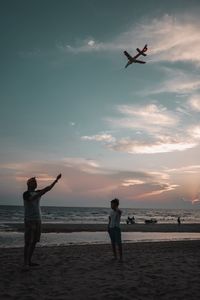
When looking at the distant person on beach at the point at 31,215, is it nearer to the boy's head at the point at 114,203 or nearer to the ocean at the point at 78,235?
the boy's head at the point at 114,203

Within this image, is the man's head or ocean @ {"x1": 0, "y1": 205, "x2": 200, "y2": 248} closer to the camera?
the man's head

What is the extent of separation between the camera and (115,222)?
400 inches

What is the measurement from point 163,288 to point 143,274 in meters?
1.32

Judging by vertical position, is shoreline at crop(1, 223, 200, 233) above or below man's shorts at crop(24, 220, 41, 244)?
below

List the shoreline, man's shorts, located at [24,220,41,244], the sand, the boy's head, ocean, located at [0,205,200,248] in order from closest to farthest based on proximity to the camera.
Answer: the sand → man's shorts, located at [24,220,41,244] → the boy's head → ocean, located at [0,205,200,248] → the shoreline

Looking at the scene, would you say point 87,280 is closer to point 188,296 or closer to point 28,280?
point 28,280

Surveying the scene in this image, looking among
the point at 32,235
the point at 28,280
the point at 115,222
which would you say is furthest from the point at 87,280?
the point at 115,222

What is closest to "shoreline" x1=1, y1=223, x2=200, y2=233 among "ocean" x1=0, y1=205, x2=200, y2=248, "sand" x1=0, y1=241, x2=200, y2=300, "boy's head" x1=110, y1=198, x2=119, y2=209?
"ocean" x1=0, y1=205, x2=200, y2=248

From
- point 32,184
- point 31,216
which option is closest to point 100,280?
point 31,216

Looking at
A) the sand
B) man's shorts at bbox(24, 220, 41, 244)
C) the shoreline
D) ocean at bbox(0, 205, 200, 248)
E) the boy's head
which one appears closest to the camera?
the sand

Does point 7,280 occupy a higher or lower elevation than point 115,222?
lower

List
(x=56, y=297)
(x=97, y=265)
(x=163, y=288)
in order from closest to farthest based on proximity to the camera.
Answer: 1. (x=56, y=297)
2. (x=163, y=288)
3. (x=97, y=265)

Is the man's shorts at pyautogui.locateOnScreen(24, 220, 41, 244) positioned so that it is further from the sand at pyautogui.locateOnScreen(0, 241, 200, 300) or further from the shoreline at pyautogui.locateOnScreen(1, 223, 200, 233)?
the shoreline at pyautogui.locateOnScreen(1, 223, 200, 233)

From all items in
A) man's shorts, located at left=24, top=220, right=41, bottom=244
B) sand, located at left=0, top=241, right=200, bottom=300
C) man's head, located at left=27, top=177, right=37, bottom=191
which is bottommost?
sand, located at left=0, top=241, right=200, bottom=300
